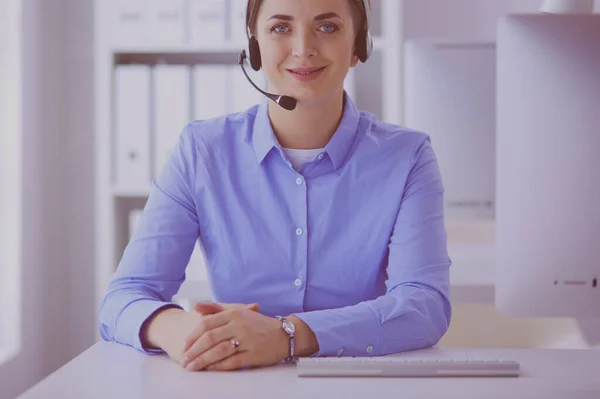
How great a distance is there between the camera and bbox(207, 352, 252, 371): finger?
2.96ft

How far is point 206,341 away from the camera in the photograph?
3.01ft

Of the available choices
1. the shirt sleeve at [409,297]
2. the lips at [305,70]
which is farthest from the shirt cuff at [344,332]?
the lips at [305,70]

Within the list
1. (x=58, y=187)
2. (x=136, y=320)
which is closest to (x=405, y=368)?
(x=136, y=320)

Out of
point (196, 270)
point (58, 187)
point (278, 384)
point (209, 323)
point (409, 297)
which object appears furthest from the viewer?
point (58, 187)

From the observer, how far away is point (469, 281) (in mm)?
1667

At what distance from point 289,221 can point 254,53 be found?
1.07 feet

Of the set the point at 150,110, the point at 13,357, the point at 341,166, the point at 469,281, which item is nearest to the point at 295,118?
the point at 341,166

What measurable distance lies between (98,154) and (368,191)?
1.46 meters

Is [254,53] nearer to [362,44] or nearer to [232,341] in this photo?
[362,44]

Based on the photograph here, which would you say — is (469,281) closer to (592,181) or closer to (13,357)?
Answer: (592,181)

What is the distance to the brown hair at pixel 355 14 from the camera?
1.32 meters

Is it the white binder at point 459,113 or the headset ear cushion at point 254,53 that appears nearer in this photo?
the headset ear cushion at point 254,53

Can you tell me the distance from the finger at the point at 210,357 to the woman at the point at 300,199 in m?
0.30

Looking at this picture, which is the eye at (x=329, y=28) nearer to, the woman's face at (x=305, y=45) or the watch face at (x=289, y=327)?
the woman's face at (x=305, y=45)
